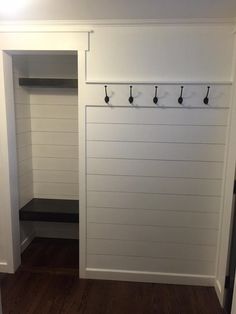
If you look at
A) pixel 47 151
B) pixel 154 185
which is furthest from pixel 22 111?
pixel 154 185

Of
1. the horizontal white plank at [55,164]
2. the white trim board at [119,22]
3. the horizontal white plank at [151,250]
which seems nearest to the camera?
the white trim board at [119,22]

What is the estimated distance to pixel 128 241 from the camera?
2.53m

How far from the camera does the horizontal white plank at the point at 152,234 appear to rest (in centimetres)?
246

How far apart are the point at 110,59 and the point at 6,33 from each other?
2.99ft

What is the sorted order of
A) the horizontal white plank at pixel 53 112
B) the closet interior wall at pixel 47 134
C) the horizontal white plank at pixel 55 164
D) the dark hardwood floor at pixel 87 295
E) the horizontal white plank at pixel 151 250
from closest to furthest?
the dark hardwood floor at pixel 87 295, the horizontal white plank at pixel 151 250, the closet interior wall at pixel 47 134, the horizontal white plank at pixel 53 112, the horizontal white plank at pixel 55 164

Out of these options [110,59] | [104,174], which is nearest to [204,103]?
[110,59]

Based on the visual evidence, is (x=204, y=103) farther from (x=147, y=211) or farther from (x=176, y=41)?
(x=147, y=211)

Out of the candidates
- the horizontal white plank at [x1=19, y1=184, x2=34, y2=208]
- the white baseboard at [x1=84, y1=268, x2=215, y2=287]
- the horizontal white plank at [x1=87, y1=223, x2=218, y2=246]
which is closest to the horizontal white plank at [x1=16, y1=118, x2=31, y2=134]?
the horizontal white plank at [x1=19, y1=184, x2=34, y2=208]

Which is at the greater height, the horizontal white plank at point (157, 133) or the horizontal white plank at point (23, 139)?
the horizontal white plank at point (157, 133)

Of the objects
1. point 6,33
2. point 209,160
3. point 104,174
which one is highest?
point 6,33

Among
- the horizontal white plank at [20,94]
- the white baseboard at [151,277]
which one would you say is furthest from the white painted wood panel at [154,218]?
the horizontal white plank at [20,94]

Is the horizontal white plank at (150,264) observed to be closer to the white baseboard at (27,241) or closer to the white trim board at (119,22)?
the white baseboard at (27,241)

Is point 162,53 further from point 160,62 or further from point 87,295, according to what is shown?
point 87,295

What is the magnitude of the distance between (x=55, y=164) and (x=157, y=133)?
135 cm
